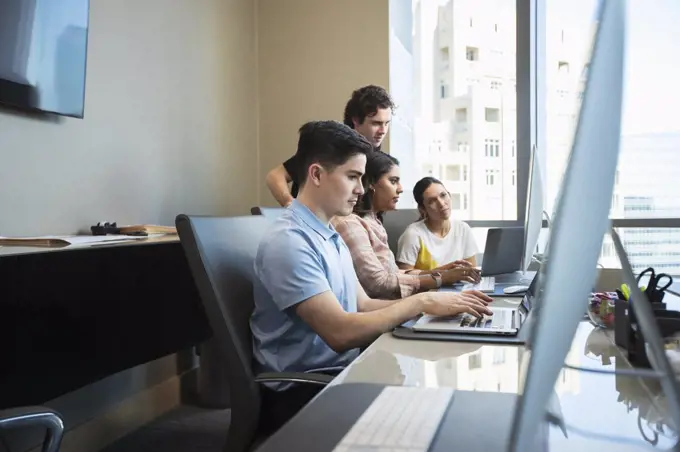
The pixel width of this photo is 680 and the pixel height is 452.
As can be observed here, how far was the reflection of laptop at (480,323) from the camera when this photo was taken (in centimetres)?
126

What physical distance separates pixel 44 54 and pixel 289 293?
144cm

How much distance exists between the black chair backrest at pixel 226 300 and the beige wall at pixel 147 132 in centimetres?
111

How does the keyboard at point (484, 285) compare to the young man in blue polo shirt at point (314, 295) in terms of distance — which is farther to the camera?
the keyboard at point (484, 285)

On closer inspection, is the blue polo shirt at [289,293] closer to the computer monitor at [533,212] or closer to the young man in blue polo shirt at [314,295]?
the young man in blue polo shirt at [314,295]

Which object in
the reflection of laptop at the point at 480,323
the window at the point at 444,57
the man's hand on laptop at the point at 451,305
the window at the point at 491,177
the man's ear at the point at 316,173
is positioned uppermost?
the window at the point at 444,57

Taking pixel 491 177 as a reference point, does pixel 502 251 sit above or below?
below

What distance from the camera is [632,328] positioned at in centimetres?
103

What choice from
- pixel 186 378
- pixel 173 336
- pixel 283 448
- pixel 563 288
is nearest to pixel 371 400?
pixel 283 448

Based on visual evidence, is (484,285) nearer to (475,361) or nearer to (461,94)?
(475,361)

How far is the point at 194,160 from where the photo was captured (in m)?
3.29

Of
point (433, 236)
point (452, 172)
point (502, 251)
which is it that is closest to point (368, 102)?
point (433, 236)

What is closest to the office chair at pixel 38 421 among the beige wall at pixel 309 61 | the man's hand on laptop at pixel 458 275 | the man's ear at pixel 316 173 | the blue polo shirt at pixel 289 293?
the blue polo shirt at pixel 289 293

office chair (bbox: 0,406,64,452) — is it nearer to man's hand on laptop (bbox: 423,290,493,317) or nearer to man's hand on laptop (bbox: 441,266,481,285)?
man's hand on laptop (bbox: 423,290,493,317)

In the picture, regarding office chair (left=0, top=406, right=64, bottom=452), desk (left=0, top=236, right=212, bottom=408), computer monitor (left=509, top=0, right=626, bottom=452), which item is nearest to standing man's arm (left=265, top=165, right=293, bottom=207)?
desk (left=0, top=236, right=212, bottom=408)
